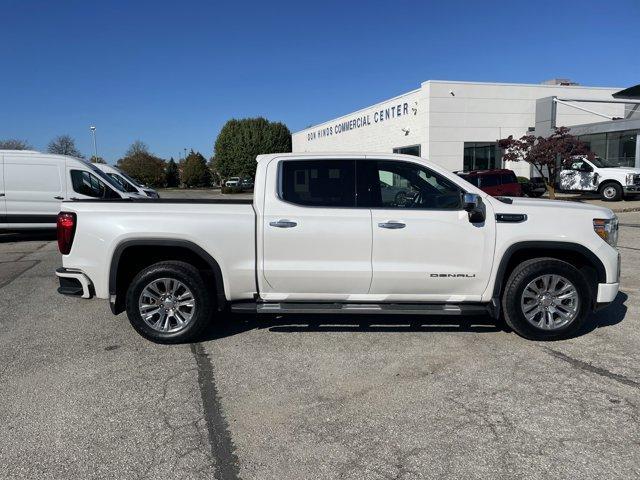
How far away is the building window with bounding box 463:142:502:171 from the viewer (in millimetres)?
29797

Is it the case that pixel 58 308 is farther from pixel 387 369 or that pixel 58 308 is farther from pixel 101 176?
pixel 101 176

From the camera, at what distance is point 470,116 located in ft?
95.8

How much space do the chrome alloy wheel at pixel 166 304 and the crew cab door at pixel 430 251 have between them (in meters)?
1.79

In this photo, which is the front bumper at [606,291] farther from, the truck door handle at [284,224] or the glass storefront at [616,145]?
the glass storefront at [616,145]

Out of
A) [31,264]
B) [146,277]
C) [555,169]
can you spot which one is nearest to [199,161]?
[555,169]

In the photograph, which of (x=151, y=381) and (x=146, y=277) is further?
(x=146, y=277)

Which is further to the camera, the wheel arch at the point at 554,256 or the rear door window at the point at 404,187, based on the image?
the rear door window at the point at 404,187

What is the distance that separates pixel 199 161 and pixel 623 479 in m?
88.3

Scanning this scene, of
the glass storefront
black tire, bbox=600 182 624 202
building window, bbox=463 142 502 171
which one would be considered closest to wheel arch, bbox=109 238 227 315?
black tire, bbox=600 182 624 202

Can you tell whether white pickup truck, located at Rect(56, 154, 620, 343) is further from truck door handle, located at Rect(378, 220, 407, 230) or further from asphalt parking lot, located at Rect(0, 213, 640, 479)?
asphalt parking lot, located at Rect(0, 213, 640, 479)

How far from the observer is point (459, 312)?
4.67 m

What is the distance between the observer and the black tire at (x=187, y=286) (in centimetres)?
471

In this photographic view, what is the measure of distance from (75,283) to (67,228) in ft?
1.75

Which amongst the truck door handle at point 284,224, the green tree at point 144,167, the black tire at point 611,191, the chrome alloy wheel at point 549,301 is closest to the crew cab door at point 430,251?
the chrome alloy wheel at point 549,301
